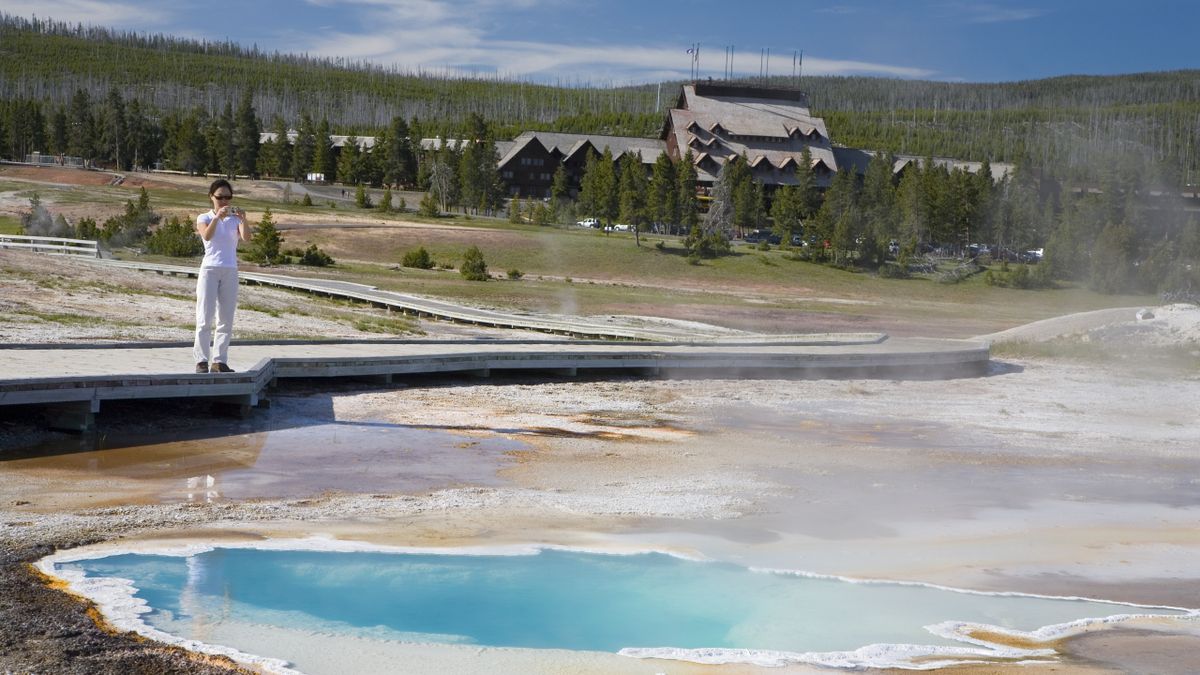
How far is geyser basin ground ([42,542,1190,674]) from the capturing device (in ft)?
25.5

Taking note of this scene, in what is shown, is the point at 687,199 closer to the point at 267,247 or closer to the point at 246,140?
the point at 267,247

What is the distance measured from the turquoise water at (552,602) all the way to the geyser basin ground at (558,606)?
0.05 feet

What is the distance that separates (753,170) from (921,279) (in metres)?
35.3


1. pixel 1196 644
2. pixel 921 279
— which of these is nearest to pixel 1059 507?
pixel 1196 644

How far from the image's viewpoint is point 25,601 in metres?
7.41

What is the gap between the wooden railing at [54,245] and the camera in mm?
38156

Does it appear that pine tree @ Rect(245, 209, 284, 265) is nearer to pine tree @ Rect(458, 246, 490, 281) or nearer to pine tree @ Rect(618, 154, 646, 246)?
pine tree @ Rect(458, 246, 490, 281)

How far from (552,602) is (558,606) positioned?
0.28 ft

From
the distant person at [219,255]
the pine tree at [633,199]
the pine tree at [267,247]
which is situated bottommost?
the pine tree at [267,247]

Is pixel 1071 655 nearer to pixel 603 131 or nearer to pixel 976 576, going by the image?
pixel 976 576

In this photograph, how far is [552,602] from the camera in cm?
880

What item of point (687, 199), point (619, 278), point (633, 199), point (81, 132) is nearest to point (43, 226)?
point (619, 278)

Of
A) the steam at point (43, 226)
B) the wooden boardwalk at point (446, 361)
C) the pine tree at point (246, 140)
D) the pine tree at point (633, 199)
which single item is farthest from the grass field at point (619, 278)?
the pine tree at point (246, 140)

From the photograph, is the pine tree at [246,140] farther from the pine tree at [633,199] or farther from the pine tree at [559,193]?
the pine tree at [633,199]
